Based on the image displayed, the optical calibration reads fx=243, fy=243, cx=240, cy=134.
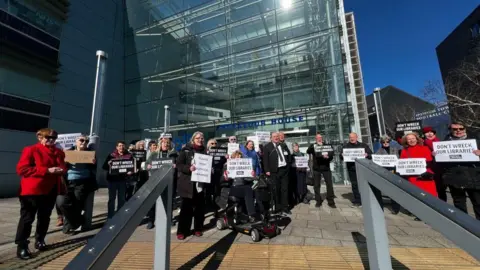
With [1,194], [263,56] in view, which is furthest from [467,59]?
[1,194]

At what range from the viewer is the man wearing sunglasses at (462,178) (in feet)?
12.4

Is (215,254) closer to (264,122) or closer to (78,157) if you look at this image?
(78,157)

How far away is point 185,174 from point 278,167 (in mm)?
2484

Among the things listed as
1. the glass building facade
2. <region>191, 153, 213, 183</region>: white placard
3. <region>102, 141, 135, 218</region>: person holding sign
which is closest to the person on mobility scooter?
<region>191, 153, 213, 183</region>: white placard

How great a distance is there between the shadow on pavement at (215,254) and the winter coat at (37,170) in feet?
7.62

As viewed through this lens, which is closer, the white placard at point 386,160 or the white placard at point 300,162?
the white placard at point 386,160

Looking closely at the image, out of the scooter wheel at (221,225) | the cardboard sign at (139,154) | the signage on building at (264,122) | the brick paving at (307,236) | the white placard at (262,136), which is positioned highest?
the signage on building at (264,122)

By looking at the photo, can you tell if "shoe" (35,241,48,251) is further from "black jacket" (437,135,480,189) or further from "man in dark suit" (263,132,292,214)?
"black jacket" (437,135,480,189)

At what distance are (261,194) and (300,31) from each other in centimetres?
1350

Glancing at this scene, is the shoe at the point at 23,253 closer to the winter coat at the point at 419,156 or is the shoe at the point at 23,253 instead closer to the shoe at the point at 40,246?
the shoe at the point at 40,246

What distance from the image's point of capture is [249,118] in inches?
603

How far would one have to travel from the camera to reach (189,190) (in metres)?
3.83

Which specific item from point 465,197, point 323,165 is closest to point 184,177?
point 323,165

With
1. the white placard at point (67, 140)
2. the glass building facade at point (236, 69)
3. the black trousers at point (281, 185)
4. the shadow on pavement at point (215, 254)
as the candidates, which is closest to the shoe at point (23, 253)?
the shadow on pavement at point (215, 254)
